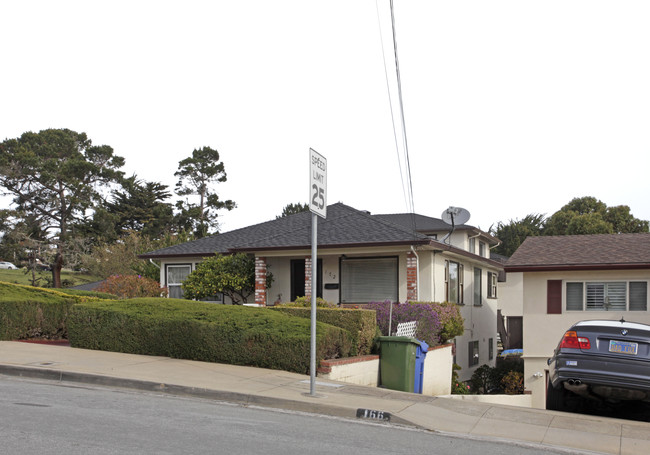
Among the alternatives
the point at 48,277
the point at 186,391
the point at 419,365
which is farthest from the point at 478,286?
the point at 48,277

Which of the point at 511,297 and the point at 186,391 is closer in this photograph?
the point at 186,391

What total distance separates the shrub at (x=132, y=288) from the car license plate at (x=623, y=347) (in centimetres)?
1797

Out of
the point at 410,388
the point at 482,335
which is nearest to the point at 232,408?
the point at 410,388

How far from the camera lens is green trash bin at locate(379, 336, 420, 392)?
1340 centimetres

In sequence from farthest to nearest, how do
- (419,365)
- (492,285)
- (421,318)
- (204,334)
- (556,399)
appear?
(492,285), (421,318), (419,365), (204,334), (556,399)

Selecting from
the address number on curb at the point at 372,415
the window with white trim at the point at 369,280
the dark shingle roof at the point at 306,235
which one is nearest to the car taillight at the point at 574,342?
the address number on curb at the point at 372,415

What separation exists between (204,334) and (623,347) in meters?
7.23

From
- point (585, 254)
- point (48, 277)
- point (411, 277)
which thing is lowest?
point (48, 277)

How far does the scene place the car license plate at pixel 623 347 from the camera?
30.2 ft

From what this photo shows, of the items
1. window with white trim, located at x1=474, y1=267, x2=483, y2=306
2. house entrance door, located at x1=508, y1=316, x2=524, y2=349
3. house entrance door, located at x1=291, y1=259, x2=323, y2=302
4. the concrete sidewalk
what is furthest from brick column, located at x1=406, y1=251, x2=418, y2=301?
house entrance door, located at x1=508, y1=316, x2=524, y2=349

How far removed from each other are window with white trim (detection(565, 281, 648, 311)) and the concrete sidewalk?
34.3ft

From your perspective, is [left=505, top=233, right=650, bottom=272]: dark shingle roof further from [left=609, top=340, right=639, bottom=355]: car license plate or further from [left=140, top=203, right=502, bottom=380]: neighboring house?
[left=609, top=340, right=639, bottom=355]: car license plate

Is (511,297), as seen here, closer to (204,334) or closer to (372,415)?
(204,334)

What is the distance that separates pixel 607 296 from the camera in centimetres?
1894
